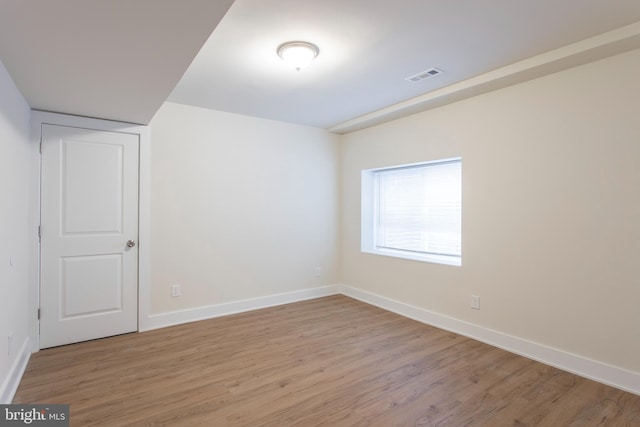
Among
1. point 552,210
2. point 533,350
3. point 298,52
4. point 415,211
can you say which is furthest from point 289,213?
point 533,350

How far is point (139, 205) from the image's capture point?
3.49m

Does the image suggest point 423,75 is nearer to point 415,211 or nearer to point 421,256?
point 415,211

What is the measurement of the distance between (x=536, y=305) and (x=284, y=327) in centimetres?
246

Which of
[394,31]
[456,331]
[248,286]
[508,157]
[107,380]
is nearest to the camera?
[394,31]

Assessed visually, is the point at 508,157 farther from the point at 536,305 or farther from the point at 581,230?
the point at 536,305

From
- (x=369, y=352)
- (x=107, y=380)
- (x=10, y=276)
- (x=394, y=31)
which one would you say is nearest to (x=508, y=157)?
(x=394, y=31)

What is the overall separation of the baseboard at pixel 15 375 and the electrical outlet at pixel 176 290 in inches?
49.0

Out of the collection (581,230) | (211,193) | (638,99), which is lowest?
(581,230)

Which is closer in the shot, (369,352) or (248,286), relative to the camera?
(369,352)

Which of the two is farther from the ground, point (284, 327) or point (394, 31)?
point (394, 31)

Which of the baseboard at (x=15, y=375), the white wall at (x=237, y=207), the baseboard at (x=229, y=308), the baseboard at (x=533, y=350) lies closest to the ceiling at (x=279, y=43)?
the white wall at (x=237, y=207)

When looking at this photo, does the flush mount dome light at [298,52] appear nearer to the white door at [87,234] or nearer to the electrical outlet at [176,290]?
the white door at [87,234]

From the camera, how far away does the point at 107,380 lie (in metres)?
2.46

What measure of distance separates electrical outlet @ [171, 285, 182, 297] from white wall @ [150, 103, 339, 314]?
0.05 meters
